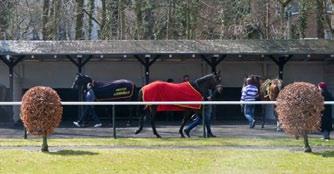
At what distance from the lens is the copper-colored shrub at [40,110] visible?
48.1 feet

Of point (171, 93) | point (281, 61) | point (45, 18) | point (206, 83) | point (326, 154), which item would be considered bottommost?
point (326, 154)

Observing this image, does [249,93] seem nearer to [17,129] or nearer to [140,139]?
[140,139]

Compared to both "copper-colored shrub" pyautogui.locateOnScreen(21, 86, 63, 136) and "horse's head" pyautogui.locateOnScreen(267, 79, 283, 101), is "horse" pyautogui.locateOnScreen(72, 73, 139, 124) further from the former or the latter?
"copper-colored shrub" pyautogui.locateOnScreen(21, 86, 63, 136)

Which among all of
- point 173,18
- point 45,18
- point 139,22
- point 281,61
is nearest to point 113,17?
point 139,22

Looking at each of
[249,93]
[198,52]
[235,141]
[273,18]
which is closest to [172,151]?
[235,141]

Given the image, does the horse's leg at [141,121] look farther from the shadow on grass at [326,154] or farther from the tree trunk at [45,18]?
the tree trunk at [45,18]

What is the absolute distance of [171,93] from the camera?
19219 millimetres

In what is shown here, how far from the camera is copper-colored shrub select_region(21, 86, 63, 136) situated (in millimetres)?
14664

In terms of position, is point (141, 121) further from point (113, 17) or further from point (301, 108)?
point (113, 17)

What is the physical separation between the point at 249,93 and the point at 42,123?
856 cm

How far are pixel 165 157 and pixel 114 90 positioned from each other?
366 inches

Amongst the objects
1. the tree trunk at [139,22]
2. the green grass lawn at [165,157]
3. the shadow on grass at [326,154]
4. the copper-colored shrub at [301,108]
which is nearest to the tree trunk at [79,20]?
the tree trunk at [139,22]

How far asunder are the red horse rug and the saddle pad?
3.56 m

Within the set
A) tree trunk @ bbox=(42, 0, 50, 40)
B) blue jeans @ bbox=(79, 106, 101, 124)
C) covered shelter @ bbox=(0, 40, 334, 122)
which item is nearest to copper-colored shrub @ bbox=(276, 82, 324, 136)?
blue jeans @ bbox=(79, 106, 101, 124)
